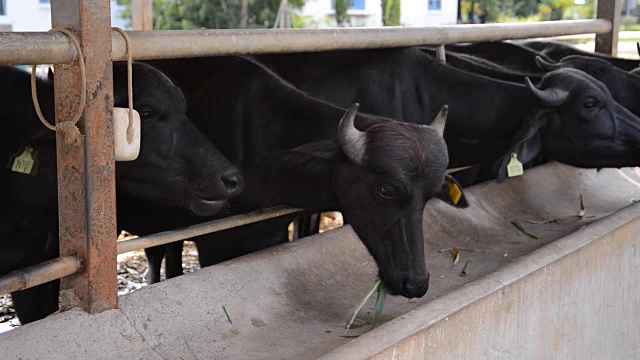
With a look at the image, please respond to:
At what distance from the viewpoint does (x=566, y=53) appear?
302 inches

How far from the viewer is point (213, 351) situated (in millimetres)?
3188

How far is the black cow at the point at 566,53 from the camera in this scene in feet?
23.2

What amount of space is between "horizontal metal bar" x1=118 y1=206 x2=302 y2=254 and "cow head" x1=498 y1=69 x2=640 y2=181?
197 cm

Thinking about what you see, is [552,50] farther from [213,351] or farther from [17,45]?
[17,45]

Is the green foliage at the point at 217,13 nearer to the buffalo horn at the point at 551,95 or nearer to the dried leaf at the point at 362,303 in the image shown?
the buffalo horn at the point at 551,95

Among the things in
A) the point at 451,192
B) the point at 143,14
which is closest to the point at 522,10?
the point at 143,14

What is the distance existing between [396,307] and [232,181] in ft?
2.88

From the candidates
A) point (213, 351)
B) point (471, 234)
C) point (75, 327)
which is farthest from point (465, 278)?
point (75, 327)

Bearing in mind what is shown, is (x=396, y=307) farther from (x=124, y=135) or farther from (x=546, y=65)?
(x=546, y=65)

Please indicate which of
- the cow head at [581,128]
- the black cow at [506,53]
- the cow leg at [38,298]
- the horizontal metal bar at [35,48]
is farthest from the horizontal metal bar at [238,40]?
the cow leg at [38,298]

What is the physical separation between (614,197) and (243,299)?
393 centimetres

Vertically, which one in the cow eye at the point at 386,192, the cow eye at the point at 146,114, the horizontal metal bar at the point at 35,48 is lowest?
the cow eye at the point at 386,192

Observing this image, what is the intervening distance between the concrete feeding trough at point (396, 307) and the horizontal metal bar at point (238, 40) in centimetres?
81

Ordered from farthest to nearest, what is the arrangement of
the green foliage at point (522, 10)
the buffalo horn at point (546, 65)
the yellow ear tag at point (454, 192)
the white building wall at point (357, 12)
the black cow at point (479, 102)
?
the green foliage at point (522, 10) < the white building wall at point (357, 12) < the buffalo horn at point (546, 65) < the black cow at point (479, 102) < the yellow ear tag at point (454, 192)
